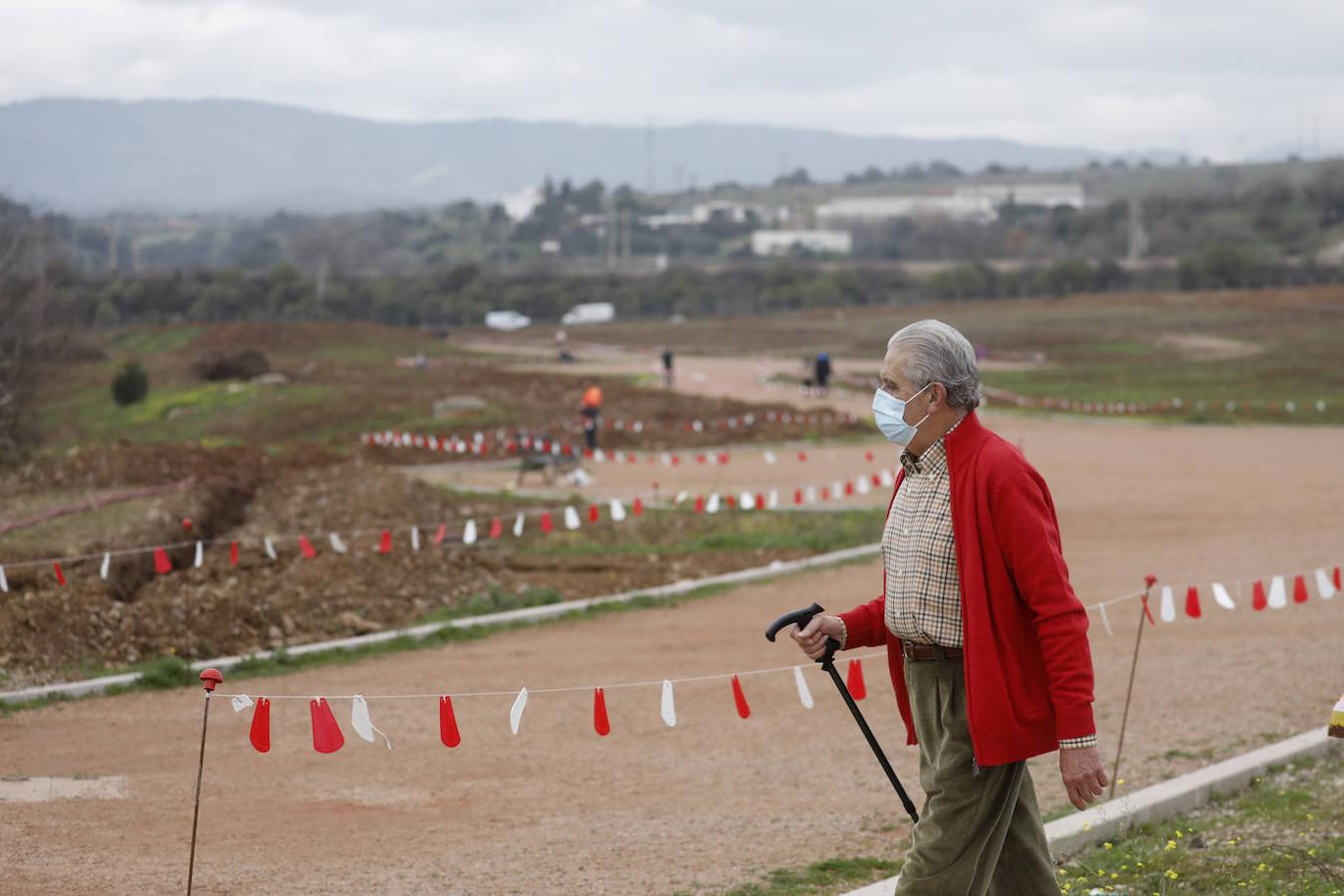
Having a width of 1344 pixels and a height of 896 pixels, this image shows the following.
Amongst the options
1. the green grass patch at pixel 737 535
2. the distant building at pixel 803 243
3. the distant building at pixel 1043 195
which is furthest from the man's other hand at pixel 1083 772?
the distant building at pixel 1043 195

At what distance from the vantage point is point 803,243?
145 meters

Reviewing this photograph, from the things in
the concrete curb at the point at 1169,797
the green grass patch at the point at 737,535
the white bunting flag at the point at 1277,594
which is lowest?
the green grass patch at the point at 737,535

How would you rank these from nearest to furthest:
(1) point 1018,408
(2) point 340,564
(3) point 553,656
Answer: (3) point 553,656 < (2) point 340,564 < (1) point 1018,408

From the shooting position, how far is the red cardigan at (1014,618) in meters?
4.55

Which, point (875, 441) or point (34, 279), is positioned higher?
point (34, 279)

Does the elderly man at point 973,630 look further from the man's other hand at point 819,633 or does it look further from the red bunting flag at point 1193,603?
the red bunting flag at point 1193,603

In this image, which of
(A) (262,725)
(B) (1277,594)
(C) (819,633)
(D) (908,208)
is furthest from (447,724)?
(D) (908,208)

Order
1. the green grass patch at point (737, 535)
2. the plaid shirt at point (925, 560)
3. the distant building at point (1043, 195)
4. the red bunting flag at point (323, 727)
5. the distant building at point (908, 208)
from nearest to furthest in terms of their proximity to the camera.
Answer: the plaid shirt at point (925, 560) < the red bunting flag at point (323, 727) < the green grass patch at point (737, 535) < the distant building at point (908, 208) < the distant building at point (1043, 195)

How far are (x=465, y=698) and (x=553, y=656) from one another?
1696 mm

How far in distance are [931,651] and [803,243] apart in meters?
142

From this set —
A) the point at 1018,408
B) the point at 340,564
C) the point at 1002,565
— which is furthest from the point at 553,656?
the point at 1018,408

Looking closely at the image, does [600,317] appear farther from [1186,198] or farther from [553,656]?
[553,656]

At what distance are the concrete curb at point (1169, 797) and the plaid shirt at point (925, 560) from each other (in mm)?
2110

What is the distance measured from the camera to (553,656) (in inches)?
512
